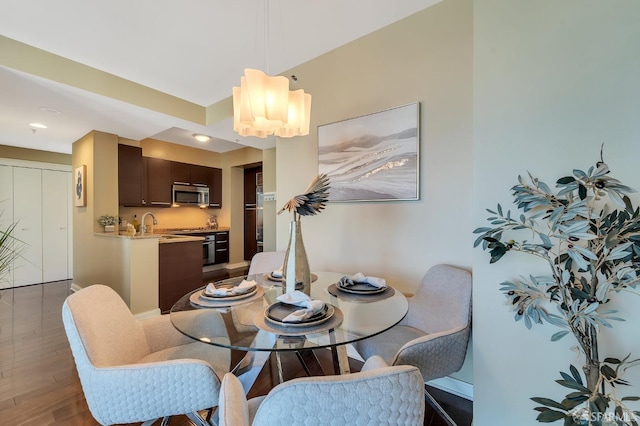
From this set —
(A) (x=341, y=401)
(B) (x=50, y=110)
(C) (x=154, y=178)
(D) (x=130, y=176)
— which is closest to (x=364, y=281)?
(A) (x=341, y=401)

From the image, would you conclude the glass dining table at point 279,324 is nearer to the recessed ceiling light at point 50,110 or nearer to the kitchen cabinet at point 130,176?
the recessed ceiling light at point 50,110

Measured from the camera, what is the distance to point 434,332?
1.61 metres

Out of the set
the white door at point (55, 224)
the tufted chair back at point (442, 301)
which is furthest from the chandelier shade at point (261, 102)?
the white door at point (55, 224)

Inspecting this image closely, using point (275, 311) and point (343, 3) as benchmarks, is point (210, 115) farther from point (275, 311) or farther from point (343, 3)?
point (275, 311)

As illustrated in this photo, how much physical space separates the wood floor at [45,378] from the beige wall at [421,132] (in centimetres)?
85

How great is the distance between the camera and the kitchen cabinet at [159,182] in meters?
4.65

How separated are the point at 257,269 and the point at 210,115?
2.19m

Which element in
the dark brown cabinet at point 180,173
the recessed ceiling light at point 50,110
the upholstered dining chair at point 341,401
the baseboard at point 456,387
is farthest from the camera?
the dark brown cabinet at point 180,173

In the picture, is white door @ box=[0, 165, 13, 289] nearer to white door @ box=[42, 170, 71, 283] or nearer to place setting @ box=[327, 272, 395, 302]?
white door @ box=[42, 170, 71, 283]

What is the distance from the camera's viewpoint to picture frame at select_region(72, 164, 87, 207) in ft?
12.8

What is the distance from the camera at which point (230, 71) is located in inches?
105

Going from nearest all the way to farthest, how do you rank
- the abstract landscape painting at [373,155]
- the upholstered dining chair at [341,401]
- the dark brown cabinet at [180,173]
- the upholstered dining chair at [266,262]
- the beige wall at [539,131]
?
the upholstered dining chair at [341,401]
the beige wall at [539,131]
the abstract landscape painting at [373,155]
the upholstered dining chair at [266,262]
the dark brown cabinet at [180,173]

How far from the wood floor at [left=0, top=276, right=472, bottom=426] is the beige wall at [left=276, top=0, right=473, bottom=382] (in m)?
0.85

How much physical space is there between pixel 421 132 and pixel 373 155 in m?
0.39
